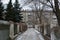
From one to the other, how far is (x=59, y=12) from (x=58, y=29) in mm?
4266

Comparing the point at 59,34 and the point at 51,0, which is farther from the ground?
the point at 51,0

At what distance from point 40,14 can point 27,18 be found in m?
20.7

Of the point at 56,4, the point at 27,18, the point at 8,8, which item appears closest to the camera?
the point at 56,4

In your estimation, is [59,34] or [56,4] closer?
[59,34]

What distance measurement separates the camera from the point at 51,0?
11383 millimetres

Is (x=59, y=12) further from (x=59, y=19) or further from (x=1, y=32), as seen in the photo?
(x=1, y=32)

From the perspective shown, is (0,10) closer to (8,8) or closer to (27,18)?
(8,8)

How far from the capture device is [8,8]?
489 inches

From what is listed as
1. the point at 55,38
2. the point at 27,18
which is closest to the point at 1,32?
the point at 55,38

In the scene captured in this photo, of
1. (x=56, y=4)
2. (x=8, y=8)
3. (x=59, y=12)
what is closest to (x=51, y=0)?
(x=56, y=4)

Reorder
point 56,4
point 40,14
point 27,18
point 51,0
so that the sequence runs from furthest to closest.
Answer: point 27,18 < point 40,14 < point 51,0 < point 56,4

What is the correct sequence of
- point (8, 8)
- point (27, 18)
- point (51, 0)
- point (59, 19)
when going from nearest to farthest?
point (59, 19), point (51, 0), point (8, 8), point (27, 18)

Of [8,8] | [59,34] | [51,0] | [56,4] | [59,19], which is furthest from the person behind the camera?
[8,8]

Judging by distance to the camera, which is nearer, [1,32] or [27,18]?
[1,32]
